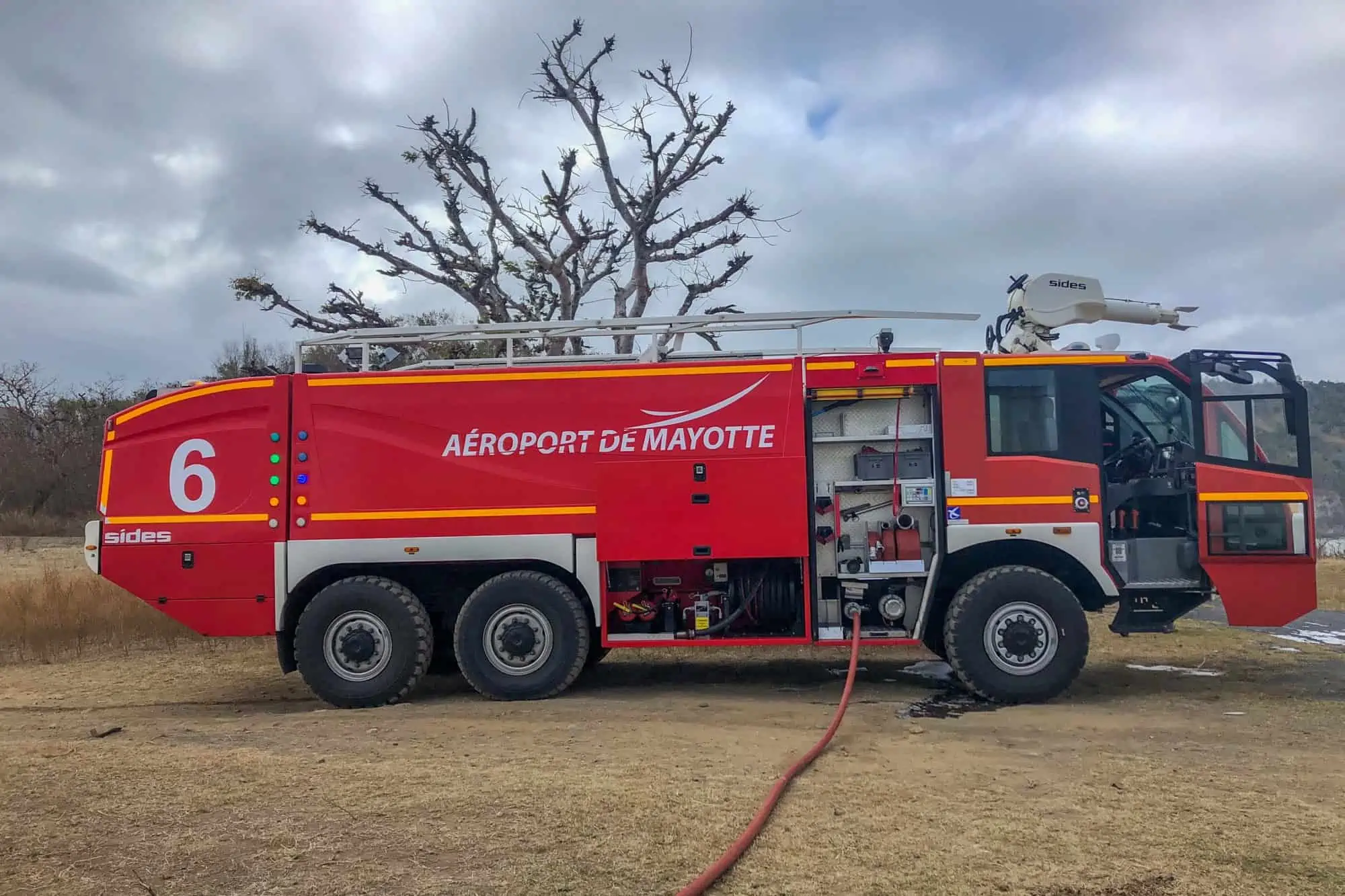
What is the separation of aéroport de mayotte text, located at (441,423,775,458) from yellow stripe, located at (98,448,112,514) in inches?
116

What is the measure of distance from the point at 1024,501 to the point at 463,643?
4716mm

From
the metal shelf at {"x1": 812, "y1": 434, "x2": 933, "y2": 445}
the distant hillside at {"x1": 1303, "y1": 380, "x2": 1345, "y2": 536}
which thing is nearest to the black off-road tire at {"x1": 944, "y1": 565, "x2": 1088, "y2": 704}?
the metal shelf at {"x1": 812, "y1": 434, "x2": 933, "y2": 445}

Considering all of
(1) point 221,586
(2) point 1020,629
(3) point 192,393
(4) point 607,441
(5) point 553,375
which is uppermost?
(5) point 553,375

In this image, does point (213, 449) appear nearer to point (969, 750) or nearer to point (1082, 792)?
point (969, 750)

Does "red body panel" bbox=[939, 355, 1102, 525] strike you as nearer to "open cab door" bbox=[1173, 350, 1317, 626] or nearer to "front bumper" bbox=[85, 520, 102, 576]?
"open cab door" bbox=[1173, 350, 1317, 626]

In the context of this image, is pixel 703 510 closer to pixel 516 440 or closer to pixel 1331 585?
pixel 516 440

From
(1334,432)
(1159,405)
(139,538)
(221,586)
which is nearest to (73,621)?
(139,538)

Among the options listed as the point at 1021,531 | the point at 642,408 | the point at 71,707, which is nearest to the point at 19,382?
the point at 71,707

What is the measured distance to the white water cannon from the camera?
9.13 m

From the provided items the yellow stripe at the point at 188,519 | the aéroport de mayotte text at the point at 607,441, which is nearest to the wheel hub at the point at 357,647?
the yellow stripe at the point at 188,519

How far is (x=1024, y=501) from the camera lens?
8109 mm

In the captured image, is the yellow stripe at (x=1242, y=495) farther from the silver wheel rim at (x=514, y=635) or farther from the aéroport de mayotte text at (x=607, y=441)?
the silver wheel rim at (x=514, y=635)

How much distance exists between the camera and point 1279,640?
38.3 feet

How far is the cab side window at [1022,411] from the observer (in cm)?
821
